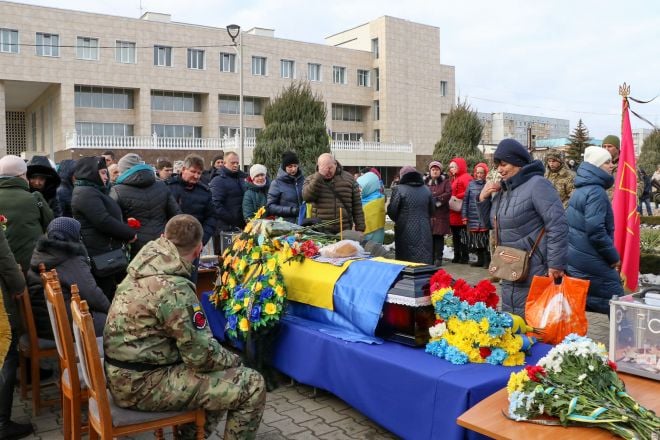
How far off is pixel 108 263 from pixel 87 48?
A: 1433 inches

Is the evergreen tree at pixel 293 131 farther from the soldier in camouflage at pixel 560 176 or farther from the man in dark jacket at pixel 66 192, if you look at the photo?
the man in dark jacket at pixel 66 192

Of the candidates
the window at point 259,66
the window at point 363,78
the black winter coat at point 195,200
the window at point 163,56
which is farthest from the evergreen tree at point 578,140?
the black winter coat at point 195,200

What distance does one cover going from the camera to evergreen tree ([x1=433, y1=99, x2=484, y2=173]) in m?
21.7

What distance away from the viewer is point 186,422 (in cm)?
297

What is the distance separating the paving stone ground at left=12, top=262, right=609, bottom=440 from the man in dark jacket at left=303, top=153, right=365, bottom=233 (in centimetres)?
226

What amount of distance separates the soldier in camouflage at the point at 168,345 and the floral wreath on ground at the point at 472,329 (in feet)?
3.79

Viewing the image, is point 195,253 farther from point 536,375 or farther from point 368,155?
point 368,155

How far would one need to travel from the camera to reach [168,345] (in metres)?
2.88

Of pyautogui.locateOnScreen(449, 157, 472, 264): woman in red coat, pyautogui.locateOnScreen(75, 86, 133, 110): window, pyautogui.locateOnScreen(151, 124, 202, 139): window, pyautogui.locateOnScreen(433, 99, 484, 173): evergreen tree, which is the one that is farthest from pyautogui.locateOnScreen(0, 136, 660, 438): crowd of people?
pyautogui.locateOnScreen(151, 124, 202, 139): window

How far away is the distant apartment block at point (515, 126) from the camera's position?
73537 mm

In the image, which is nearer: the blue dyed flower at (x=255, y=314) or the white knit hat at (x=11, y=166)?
the blue dyed flower at (x=255, y=314)

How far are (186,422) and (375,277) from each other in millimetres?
1543

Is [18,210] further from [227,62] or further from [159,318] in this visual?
[227,62]

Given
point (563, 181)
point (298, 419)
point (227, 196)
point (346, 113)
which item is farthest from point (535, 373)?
point (346, 113)
